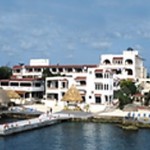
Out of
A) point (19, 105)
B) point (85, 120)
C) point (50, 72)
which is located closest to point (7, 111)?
point (19, 105)

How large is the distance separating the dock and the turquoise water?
32.5 inches

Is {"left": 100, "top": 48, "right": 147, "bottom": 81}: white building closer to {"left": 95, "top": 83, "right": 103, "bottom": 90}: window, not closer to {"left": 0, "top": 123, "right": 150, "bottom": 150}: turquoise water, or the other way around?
{"left": 95, "top": 83, "right": 103, "bottom": 90}: window

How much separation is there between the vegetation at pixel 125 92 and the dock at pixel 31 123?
1021 centimetres

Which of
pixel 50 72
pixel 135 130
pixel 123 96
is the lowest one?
pixel 135 130

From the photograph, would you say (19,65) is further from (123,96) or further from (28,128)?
(28,128)

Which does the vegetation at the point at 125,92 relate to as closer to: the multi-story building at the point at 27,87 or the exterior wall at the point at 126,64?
the exterior wall at the point at 126,64

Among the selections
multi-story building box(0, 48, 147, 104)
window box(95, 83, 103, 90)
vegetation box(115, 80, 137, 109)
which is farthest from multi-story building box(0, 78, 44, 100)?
vegetation box(115, 80, 137, 109)

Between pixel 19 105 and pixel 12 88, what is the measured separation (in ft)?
29.1

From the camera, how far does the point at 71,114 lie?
187 ft

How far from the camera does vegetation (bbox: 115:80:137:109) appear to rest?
206 feet

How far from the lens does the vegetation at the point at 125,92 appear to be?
62750mm

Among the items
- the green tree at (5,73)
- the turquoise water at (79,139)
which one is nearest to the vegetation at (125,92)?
the turquoise water at (79,139)

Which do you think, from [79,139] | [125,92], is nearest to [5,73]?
[125,92]

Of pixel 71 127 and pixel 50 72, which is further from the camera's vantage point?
pixel 50 72
